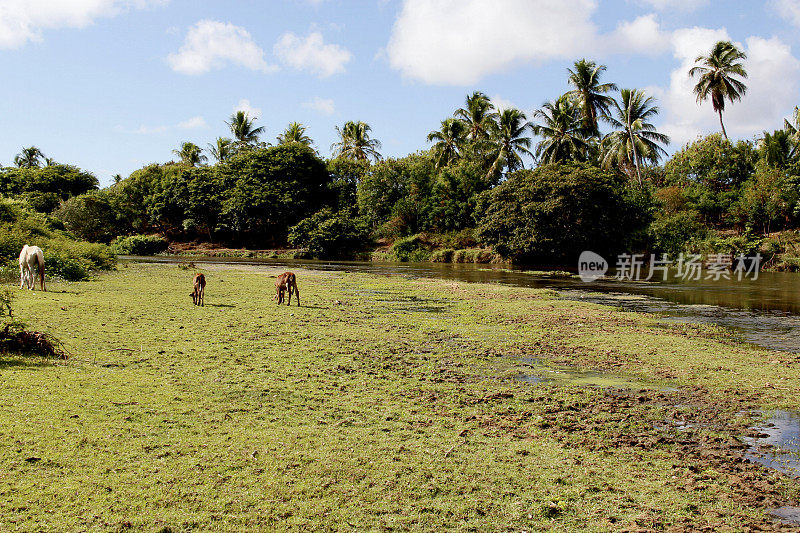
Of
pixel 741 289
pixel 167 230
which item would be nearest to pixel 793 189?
pixel 741 289

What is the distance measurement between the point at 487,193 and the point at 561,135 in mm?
9451

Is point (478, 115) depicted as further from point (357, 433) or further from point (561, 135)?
point (357, 433)

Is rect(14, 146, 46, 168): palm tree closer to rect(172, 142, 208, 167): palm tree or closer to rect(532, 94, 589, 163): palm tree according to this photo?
rect(172, 142, 208, 167): palm tree

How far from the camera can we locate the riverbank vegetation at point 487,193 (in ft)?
150

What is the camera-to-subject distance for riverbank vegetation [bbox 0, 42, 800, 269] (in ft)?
150

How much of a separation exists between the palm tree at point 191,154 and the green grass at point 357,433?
82.3 meters

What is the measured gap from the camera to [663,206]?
51188 millimetres

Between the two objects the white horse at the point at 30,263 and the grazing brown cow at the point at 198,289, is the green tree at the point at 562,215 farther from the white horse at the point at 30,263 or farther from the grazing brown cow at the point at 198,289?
the white horse at the point at 30,263

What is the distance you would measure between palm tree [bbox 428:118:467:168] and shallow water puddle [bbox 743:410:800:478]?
59.1 m

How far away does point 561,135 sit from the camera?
53.6m

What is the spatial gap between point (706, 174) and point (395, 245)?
3175 cm

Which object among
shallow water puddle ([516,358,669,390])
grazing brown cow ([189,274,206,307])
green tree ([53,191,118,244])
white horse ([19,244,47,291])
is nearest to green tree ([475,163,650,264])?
grazing brown cow ([189,274,206,307])

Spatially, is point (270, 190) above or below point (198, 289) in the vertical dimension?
above

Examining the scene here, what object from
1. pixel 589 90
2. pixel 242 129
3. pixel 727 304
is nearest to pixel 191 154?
pixel 242 129
